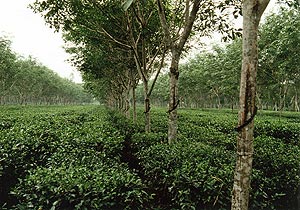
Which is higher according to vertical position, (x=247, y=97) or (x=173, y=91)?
(x=173, y=91)

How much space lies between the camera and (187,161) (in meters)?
4.26

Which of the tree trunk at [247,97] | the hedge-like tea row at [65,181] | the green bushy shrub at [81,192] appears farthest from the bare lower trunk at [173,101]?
the tree trunk at [247,97]

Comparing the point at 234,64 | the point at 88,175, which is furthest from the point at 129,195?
the point at 234,64

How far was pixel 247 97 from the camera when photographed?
8.21 ft

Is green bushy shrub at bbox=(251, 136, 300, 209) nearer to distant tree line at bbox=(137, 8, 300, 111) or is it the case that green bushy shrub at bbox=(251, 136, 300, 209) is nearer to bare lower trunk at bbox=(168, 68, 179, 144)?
bare lower trunk at bbox=(168, 68, 179, 144)

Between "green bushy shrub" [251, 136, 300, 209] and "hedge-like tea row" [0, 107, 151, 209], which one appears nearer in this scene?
"hedge-like tea row" [0, 107, 151, 209]

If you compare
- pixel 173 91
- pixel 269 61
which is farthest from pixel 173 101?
pixel 269 61

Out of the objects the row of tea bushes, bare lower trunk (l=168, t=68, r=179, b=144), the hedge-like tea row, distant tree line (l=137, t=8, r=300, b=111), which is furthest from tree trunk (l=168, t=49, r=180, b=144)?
distant tree line (l=137, t=8, r=300, b=111)

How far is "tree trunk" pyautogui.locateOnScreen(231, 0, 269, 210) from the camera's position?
8.16ft

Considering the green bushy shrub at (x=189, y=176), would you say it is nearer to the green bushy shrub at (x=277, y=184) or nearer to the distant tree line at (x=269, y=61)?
the green bushy shrub at (x=277, y=184)

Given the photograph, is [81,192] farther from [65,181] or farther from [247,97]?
[247,97]

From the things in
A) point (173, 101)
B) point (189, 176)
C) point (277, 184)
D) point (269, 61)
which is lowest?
point (277, 184)

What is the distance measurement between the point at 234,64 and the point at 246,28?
20936 millimetres

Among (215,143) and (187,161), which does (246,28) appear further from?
(215,143)
